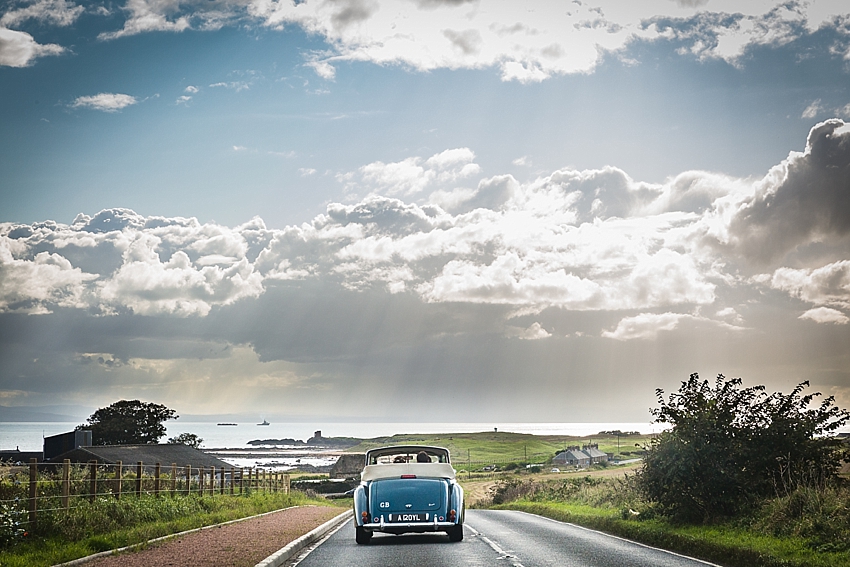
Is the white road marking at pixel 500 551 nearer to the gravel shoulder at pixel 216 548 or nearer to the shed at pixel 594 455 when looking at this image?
the gravel shoulder at pixel 216 548

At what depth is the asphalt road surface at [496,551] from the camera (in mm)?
13375

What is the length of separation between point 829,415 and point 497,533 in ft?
27.6

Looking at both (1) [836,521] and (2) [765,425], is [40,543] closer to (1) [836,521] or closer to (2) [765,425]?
(1) [836,521]

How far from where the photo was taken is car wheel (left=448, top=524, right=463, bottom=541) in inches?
662

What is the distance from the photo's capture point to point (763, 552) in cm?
1265

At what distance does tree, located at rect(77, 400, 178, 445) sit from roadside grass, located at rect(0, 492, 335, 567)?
238 feet

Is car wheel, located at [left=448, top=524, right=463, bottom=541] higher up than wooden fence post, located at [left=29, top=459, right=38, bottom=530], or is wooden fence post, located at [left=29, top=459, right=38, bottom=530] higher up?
wooden fence post, located at [left=29, top=459, right=38, bottom=530]

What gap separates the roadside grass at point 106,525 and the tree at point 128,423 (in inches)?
2861

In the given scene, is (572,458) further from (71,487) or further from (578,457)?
(71,487)

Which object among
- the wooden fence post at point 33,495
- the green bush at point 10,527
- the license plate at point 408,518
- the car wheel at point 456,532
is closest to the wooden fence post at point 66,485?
the wooden fence post at point 33,495

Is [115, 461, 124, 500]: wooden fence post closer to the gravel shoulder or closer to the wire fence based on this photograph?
Answer: the wire fence

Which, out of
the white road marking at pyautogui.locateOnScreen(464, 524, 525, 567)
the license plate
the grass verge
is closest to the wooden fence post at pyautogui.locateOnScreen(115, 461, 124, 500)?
the license plate

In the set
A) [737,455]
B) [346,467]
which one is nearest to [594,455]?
[346,467]

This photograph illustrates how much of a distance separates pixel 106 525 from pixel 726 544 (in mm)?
12133
